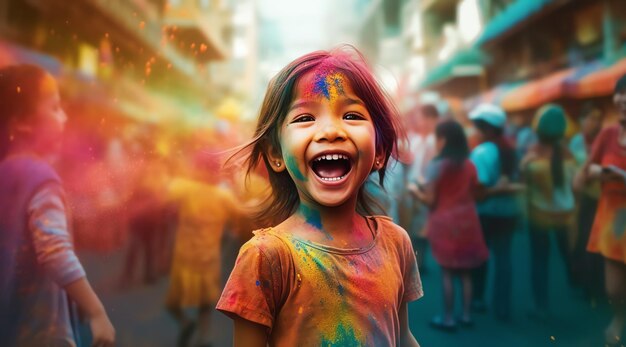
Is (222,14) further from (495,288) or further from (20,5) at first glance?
(495,288)

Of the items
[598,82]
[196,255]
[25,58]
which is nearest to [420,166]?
[598,82]

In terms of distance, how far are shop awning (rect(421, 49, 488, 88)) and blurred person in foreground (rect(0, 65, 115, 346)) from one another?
173cm

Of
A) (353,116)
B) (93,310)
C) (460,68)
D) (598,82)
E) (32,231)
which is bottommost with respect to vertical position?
(93,310)

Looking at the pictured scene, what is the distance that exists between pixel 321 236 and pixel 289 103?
331 mm

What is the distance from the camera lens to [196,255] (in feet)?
8.00

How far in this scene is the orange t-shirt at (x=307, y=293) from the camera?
3.98 feet

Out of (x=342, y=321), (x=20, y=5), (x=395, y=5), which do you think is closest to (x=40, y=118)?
(x=20, y=5)

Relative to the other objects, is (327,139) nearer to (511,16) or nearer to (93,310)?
(93,310)

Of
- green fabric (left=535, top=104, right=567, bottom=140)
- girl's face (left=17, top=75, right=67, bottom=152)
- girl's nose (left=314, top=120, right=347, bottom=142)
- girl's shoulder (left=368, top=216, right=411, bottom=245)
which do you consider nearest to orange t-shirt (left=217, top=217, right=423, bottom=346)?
girl's shoulder (left=368, top=216, right=411, bottom=245)

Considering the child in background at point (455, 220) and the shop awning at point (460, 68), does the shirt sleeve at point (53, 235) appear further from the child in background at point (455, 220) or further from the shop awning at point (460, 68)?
the shop awning at point (460, 68)

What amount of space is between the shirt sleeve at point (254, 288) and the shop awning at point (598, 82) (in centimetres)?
194

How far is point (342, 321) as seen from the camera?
124 cm

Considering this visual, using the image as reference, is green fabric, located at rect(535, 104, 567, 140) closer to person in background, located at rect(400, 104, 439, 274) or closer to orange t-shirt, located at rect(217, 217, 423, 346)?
person in background, located at rect(400, 104, 439, 274)

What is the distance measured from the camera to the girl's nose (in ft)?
4.09
